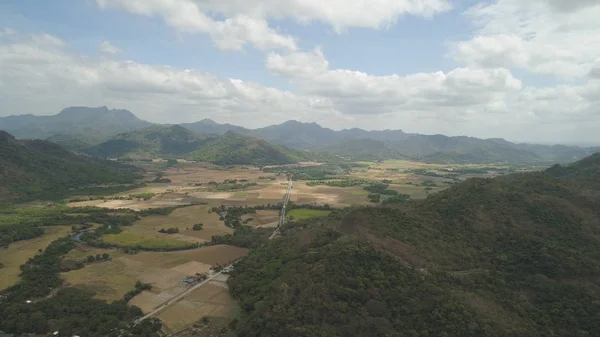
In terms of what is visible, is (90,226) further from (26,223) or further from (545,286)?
(545,286)

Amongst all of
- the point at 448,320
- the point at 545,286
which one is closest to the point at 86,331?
the point at 448,320

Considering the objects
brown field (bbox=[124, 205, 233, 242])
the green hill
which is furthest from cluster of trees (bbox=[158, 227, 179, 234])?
the green hill

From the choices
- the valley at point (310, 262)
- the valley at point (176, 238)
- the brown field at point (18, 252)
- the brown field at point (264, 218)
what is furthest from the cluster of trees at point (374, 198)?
the brown field at point (18, 252)

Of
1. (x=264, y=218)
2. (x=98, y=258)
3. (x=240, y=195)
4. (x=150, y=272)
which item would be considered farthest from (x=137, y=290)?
(x=240, y=195)

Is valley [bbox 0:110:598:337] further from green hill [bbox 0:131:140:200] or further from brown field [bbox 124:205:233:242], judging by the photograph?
green hill [bbox 0:131:140:200]

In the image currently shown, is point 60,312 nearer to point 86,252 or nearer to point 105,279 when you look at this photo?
point 105,279
